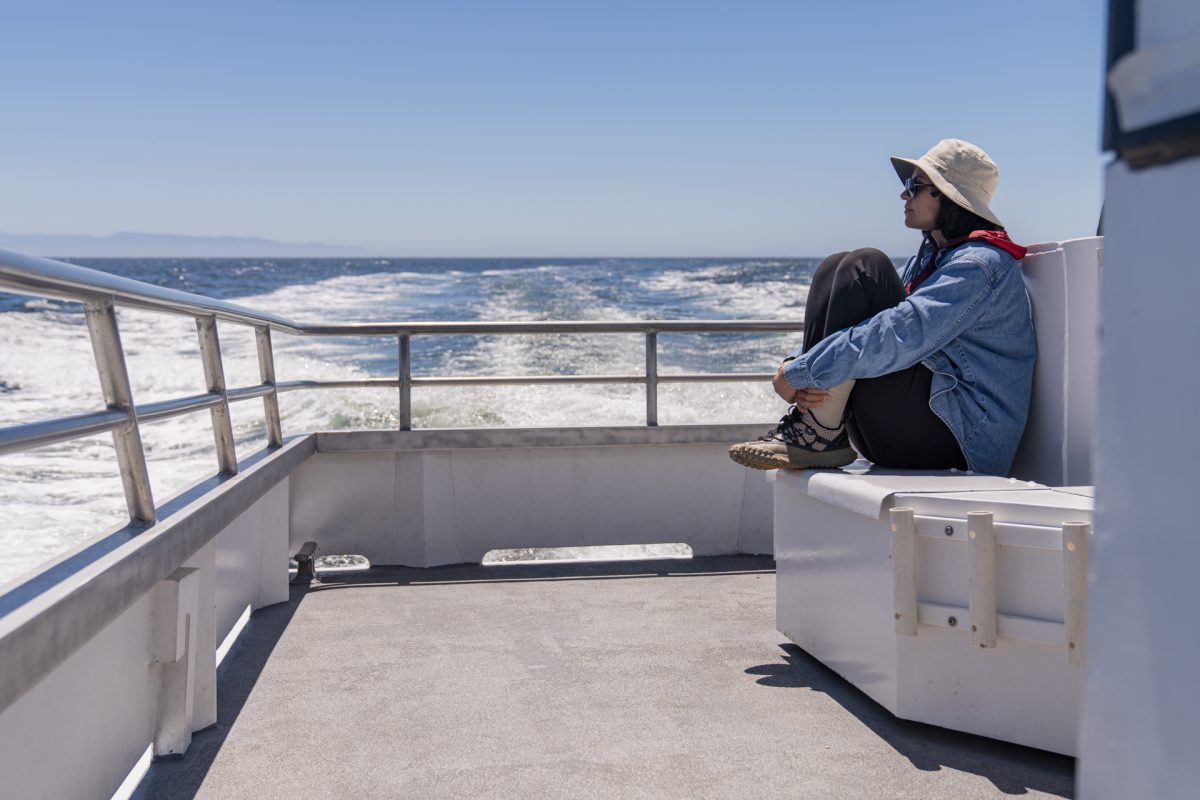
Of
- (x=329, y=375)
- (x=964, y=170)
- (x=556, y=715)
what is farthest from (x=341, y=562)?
(x=329, y=375)

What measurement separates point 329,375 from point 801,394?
1311 cm

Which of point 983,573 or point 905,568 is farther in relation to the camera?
point 905,568

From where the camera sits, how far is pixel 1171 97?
728 mm

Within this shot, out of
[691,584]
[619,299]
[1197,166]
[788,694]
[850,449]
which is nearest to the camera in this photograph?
[1197,166]

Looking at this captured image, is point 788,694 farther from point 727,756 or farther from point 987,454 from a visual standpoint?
point 987,454

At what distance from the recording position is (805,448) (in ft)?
11.0

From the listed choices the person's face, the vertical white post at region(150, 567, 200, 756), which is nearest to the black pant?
the person's face

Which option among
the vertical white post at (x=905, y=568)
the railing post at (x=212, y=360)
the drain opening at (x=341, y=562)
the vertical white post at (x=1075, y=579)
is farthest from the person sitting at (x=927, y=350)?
the drain opening at (x=341, y=562)

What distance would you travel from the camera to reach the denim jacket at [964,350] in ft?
10.0

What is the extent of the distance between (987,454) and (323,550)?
301 cm

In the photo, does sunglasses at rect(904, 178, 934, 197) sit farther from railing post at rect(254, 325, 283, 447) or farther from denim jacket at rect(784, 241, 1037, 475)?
railing post at rect(254, 325, 283, 447)

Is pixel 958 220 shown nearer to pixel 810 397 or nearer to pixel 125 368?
pixel 810 397

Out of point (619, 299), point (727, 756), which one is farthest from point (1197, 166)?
point (619, 299)

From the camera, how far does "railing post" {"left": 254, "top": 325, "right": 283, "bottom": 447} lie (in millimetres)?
4160
